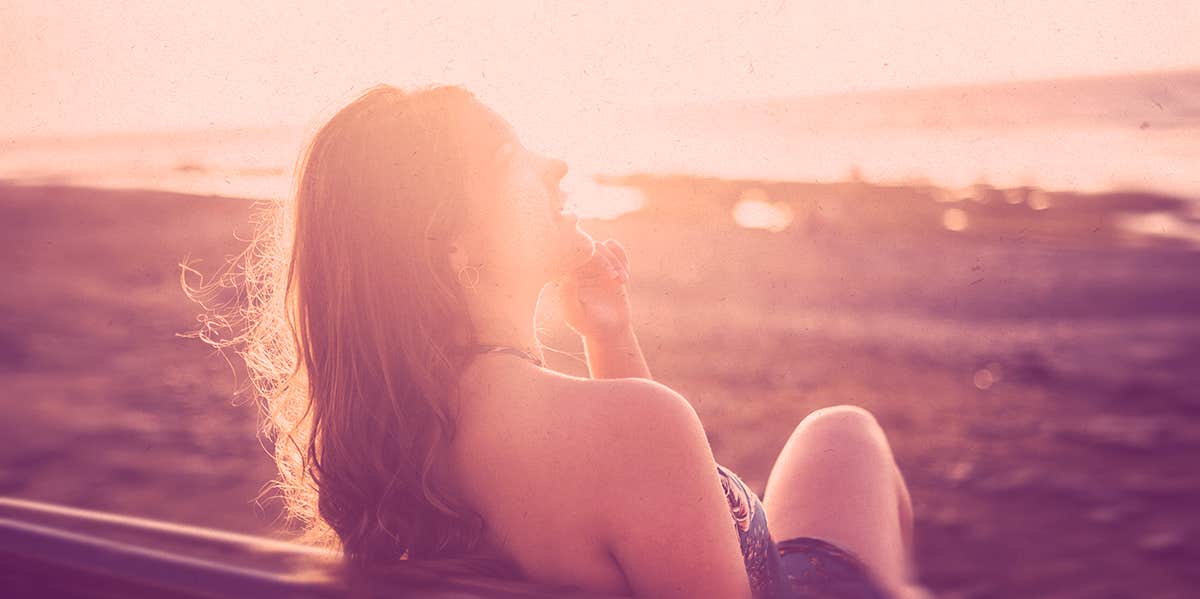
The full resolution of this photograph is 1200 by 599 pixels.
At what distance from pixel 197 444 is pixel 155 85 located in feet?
10.5

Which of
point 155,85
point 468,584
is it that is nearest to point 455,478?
point 468,584

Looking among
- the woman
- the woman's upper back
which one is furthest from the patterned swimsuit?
the woman's upper back

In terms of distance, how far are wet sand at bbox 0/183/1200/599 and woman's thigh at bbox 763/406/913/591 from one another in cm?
153

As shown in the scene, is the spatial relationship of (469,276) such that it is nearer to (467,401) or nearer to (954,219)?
(467,401)

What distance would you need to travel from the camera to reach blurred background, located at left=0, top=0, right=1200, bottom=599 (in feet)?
7.98

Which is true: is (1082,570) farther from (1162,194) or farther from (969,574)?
(1162,194)

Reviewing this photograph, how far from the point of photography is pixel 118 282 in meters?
9.90

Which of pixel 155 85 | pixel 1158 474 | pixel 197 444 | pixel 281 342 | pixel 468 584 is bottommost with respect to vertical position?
pixel 197 444

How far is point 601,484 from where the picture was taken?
4.51ft

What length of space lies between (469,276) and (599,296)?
69 centimetres

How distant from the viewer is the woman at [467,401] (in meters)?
1.37

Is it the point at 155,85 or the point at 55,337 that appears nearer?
the point at 155,85

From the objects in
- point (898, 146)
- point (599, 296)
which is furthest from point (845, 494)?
point (898, 146)

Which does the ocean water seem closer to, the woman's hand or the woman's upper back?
the woman's hand
